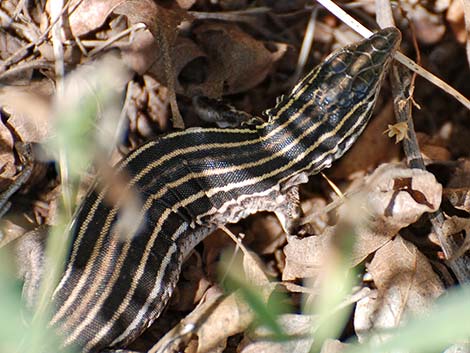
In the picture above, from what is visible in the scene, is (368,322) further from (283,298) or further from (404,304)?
(283,298)

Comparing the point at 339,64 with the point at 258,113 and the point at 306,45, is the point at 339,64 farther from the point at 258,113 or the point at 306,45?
the point at 258,113

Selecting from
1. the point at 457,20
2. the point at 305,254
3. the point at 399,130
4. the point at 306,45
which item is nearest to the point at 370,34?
the point at 399,130

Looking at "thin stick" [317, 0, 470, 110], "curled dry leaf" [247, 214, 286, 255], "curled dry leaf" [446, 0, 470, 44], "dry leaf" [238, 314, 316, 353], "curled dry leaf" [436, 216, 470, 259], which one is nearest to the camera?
"dry leaf" [238, 314, 316, 353]

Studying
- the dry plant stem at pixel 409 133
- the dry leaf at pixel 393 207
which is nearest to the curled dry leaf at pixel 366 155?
the dry plant stem at pixel 409 133

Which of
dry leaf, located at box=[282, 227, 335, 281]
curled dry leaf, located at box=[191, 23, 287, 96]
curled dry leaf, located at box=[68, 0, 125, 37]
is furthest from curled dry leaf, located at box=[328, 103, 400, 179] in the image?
curled dry leaf, located at box=[68, 0, 125, 37]

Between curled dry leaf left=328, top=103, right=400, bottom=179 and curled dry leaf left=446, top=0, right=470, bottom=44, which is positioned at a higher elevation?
curled dry leaf left=446, top=0, right=470, bottom=44

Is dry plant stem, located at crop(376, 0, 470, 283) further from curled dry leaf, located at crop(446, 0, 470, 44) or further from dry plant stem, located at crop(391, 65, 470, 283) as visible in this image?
curled dry leaf, located at crop(446, 0, 470, 44)

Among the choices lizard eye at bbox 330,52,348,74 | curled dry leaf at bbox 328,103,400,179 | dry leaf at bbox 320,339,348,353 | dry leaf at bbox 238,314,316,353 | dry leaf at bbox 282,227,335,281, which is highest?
lizard eye at bbox 330,52,348,74
